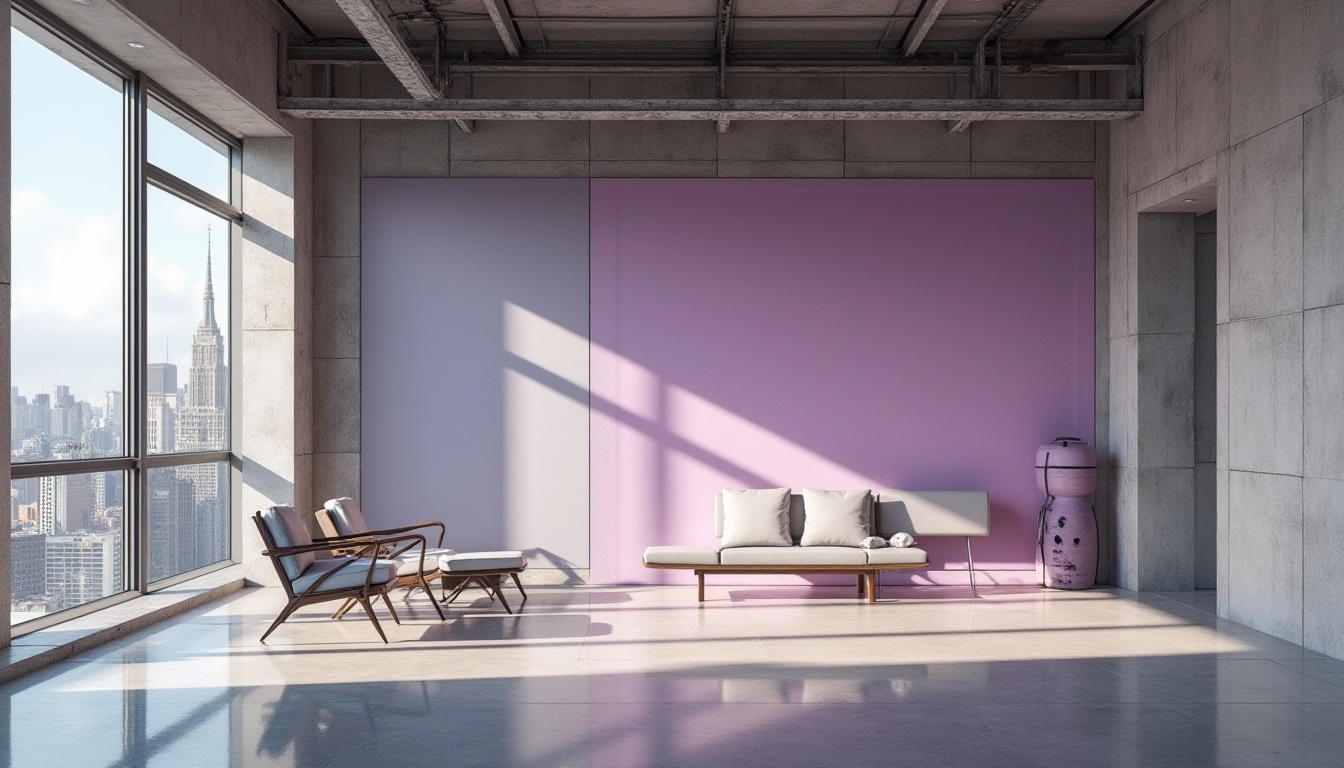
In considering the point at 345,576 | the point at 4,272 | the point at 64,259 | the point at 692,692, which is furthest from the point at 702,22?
the point at 692,692

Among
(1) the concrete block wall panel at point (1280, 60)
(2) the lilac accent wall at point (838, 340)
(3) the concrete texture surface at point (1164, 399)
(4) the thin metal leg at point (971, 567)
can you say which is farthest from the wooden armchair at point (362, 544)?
(1) the concrete block wall panel at point (1280, 60)

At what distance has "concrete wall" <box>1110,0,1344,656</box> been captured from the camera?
6.88 meters

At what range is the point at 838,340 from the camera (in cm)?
1012

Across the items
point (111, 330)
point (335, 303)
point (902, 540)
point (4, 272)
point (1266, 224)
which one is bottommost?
point (902, 540)

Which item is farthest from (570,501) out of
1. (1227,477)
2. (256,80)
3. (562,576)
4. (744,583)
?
(1227,477)

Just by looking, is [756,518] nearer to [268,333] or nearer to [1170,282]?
[1170,282]

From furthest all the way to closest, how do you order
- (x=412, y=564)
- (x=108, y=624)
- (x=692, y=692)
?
1. (x=412, y=564)
2. (x=108, y=624)
3. (x=692, y=692)

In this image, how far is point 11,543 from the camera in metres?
6.41

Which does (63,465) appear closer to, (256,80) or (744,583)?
(256,80)

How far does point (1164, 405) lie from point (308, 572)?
6.96m

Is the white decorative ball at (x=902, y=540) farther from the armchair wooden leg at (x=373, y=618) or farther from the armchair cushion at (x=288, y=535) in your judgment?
the armchair cushion at (x=288, y=535)

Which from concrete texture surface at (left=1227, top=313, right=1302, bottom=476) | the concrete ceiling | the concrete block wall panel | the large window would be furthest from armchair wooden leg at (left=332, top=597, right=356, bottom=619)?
the concrete block wall panel

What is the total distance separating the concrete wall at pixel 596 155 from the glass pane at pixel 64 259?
226 centimetres

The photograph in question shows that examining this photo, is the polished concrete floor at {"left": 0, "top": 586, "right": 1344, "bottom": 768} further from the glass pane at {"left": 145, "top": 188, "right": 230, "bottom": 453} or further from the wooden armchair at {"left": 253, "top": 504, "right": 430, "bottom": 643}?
the glass pane at {"left": 145, "top": 188, "right": 230, "bottom": 453}
